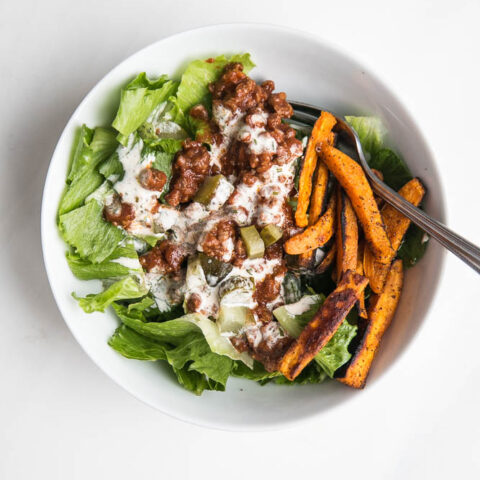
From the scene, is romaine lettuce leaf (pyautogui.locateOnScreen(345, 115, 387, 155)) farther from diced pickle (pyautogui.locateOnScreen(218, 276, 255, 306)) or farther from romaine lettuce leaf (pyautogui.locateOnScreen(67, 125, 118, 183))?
romaine lettuce leaf (pyautogui.locateOnScreen(67, 125, 118, 183))

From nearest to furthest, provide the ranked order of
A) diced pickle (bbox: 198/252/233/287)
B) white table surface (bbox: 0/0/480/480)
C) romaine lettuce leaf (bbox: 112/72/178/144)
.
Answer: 1. romaine lettuce leaf (bbox: 112/72/178/144)
2. diced pickle (bbox: 198/252/233/287)
3. white table surface (bbox: 0/0/480/480)

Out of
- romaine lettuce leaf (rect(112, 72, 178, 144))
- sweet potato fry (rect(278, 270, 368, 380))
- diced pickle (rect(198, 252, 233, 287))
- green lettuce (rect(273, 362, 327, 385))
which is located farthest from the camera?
green lettuce (rect(273, 362, 327, 385))

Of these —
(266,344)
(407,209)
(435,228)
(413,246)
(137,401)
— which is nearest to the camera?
(435,228)

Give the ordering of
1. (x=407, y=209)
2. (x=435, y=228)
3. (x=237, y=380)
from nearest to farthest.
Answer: (x=435, y=228)
(x=407, y=209)
(x=237, y=380)

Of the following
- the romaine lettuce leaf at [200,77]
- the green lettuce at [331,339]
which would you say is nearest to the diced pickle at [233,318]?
the green lettuce at [331,339]

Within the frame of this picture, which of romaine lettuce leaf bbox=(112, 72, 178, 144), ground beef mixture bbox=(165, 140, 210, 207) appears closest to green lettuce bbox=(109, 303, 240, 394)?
ground beef mixture bbox=(165, 140, 210, 207)

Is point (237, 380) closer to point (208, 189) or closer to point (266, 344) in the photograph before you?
point (266, 344)

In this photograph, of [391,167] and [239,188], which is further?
[391,167]

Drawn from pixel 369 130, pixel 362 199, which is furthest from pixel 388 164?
pixel 362 199
